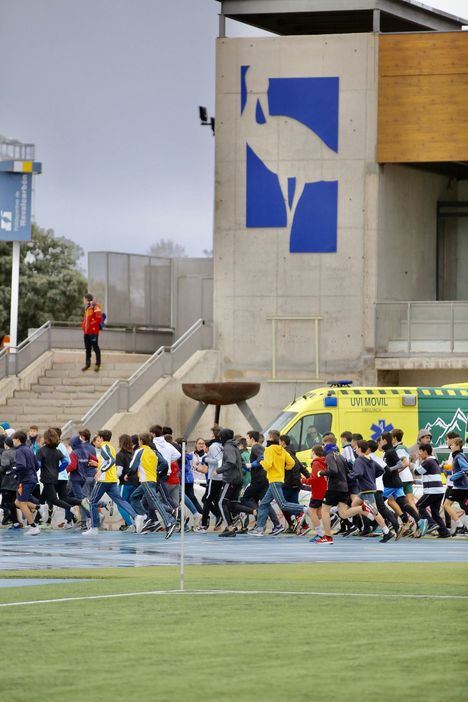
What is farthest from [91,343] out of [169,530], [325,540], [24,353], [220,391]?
[325,540]

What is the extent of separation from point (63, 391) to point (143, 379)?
10.4 feet

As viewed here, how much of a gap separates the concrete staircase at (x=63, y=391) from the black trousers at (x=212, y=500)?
1421 cm

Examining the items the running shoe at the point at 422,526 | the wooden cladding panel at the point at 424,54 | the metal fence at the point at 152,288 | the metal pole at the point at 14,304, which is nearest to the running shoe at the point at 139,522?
the running shoe at the point at 422,526

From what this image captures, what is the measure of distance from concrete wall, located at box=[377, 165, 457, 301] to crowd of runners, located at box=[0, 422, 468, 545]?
15740 mm

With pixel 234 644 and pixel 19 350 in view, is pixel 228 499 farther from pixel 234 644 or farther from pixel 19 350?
pixel 19 350

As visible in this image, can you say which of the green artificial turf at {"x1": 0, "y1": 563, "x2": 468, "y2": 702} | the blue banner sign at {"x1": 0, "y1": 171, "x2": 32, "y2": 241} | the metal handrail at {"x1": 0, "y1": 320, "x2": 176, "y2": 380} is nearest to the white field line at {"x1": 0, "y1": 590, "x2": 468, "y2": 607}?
the green artificial turf at {"x1": 0, "y1": 563, "x2": 468, "y2": 702}

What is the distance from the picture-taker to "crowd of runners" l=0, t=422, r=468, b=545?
1031 inches

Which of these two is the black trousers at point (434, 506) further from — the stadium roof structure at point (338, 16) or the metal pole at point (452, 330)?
the stadium roof structure at point (338, 16)

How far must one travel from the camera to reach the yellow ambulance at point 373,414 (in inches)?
1267

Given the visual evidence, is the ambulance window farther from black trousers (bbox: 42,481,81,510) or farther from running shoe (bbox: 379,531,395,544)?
running shoe (bbox: 379,531,395,544)

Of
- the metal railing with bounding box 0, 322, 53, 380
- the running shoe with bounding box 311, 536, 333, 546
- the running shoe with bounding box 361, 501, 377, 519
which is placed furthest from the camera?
the metal railing with bounding box 0, 322, 53, 380

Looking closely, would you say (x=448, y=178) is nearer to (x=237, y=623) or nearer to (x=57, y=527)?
(x=57, y=527)

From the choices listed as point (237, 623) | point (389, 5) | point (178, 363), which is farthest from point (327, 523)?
point (389, 5)

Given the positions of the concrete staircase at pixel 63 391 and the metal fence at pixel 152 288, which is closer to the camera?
the concrete staircase at pixel 63 391
